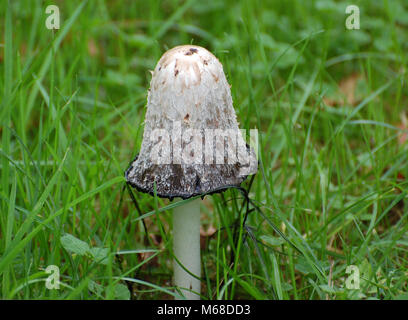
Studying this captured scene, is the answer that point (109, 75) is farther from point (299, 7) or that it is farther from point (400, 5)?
point (400, 5)

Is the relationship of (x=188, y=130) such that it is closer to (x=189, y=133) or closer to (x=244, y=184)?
(x=189, y=133)

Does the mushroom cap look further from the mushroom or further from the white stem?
→ the white stem

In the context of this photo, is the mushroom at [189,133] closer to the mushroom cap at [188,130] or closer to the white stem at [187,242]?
the mushroom cap at [188,130]

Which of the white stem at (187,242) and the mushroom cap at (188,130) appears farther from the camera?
the white stem at (187,242)

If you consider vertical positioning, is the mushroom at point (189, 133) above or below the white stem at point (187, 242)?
above

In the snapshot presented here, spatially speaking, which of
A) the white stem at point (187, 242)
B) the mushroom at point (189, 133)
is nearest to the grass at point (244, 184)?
the white stem at point (187, 242)

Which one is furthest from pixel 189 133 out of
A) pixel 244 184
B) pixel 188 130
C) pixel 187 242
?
pixel 244 184
